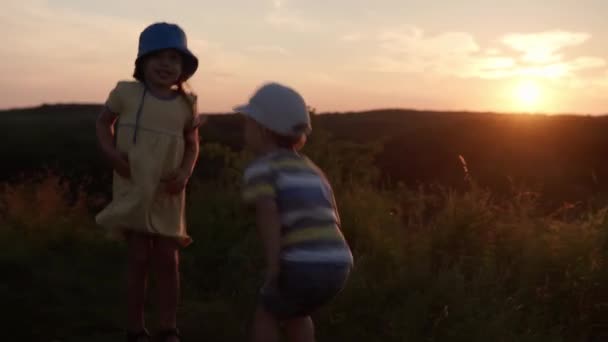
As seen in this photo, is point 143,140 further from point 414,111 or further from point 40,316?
point 414,111

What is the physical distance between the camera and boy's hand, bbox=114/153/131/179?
4.20 m

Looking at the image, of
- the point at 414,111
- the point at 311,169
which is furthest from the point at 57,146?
the point at 311,169

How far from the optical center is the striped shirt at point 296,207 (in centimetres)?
313

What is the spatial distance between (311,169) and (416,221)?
129 inches

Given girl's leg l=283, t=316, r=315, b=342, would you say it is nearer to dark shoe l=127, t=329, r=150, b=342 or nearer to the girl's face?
dark shoe l=127, t=329, r=150, b=342

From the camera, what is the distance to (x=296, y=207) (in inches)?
124

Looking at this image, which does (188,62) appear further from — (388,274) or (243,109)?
(388,274)

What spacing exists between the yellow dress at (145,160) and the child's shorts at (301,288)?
120cm

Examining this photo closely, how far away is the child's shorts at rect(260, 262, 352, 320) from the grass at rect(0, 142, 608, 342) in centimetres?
147

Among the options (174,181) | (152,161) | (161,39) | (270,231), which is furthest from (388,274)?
(270,231)

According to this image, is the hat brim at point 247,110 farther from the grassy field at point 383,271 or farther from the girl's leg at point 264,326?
the grassy field at point 383,271

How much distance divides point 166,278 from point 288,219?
1462mm

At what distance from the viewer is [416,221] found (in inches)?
253

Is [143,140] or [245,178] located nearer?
[245,178]
